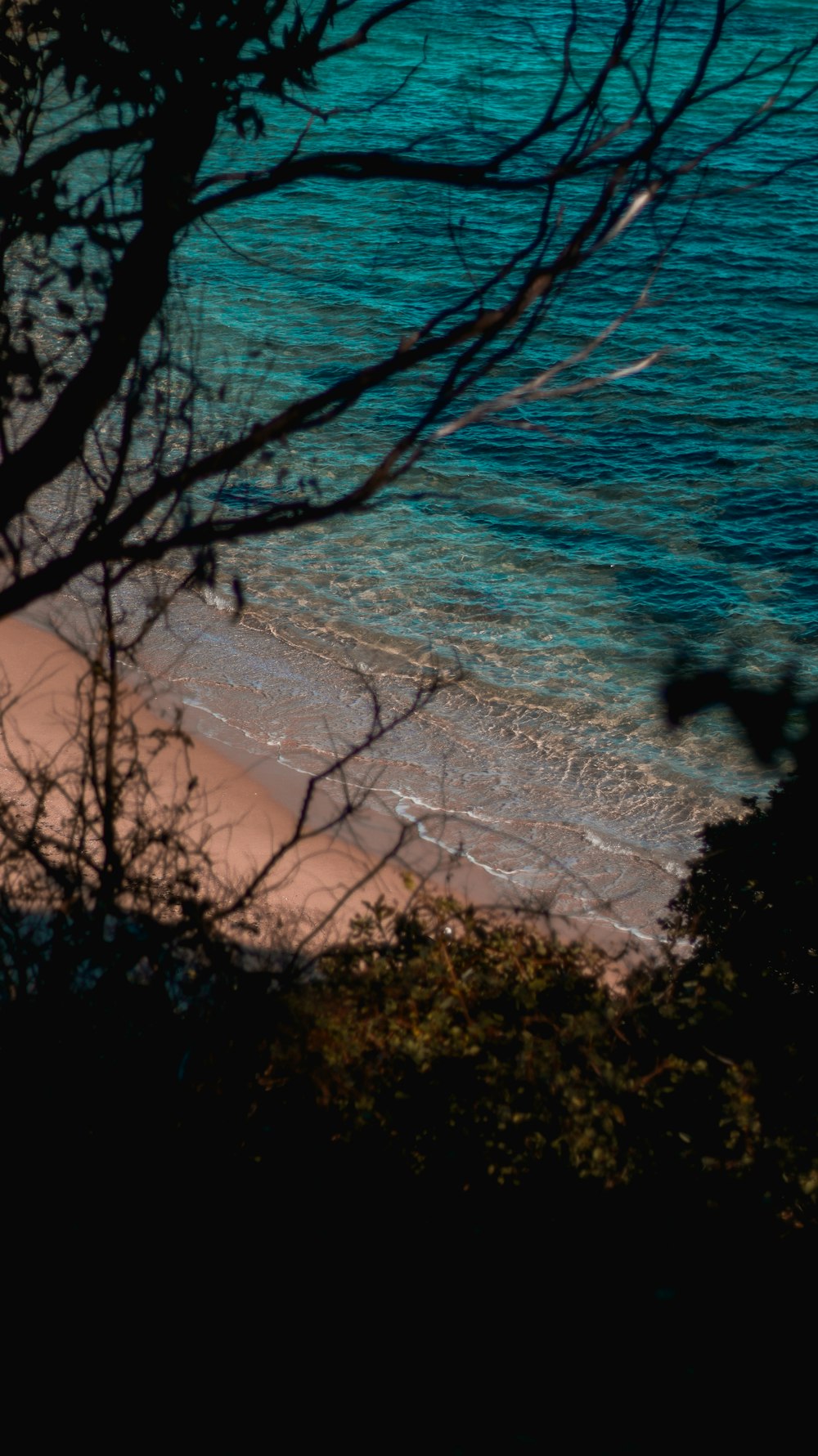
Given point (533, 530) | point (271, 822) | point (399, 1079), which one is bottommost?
point (399, 1079)

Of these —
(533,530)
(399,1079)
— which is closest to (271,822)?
(399,1079)

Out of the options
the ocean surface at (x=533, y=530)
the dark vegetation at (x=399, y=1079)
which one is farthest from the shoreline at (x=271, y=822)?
the dark vegetation at (x=399, y=1079)

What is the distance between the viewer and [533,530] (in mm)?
16672

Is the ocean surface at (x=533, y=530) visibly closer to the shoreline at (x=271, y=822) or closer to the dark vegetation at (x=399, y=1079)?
the shoreline at (x=271, y=822)

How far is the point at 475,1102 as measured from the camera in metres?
5.03

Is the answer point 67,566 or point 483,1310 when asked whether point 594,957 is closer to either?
point 483,1310

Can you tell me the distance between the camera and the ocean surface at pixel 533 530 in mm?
10977

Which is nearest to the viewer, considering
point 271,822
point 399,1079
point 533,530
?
point 399,1079

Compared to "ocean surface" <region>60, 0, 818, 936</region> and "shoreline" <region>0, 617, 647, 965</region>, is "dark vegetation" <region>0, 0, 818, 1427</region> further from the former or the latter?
"shoreline" <region>0, 617, 647, 965</region>

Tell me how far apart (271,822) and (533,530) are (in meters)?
8.06

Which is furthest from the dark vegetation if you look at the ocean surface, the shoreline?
the shoreline

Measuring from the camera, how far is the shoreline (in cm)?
862

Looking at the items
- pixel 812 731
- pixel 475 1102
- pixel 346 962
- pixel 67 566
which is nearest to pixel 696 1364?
pixel 475 1102

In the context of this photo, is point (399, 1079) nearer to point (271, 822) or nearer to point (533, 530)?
point (271, 822)
